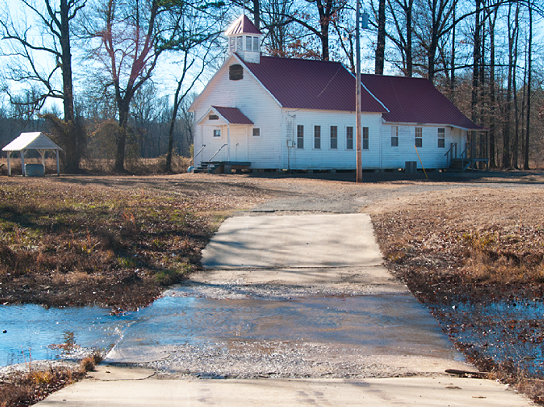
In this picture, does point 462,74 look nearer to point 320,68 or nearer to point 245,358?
point 320,68

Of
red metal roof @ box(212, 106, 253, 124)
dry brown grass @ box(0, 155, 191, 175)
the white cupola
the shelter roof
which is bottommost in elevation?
dry brown grass @ box(0, 155, 191, 175)

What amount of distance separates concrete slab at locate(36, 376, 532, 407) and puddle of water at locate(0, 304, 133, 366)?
4.23 feet

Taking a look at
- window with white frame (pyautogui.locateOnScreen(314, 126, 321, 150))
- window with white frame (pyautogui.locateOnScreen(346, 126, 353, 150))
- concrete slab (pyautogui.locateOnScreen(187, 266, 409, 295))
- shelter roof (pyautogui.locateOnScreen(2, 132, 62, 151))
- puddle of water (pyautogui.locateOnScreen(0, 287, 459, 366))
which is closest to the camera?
puddle of water (pyautogui.locateOnScreen(0, 287, 459, 366))

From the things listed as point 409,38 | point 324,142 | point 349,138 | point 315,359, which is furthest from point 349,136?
point 315,359

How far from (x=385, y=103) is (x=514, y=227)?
27906 mm

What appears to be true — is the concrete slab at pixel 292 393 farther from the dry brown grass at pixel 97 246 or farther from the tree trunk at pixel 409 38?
the tree trunk at pixel 409 38

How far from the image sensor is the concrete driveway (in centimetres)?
438

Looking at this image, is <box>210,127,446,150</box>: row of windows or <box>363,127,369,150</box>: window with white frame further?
<box>363,127,369,150</box>: window with white frame

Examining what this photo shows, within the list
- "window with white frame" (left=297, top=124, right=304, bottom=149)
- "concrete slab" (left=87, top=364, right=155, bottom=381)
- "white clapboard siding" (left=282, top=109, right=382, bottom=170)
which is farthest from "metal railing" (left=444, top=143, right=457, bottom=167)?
"concrete slab" (left=87, top=364, right=155, bottom=381)

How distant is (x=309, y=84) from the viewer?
34.8 meters

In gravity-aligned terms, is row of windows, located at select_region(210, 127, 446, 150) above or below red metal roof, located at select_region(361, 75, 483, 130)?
below

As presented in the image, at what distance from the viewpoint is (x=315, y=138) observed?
110 ft

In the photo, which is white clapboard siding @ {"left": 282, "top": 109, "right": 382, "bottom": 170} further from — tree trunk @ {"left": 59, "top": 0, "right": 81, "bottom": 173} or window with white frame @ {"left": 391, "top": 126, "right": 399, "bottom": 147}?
tree trunk @ {"left": 59, "top": 0, "right": 81, "bottom": 173}

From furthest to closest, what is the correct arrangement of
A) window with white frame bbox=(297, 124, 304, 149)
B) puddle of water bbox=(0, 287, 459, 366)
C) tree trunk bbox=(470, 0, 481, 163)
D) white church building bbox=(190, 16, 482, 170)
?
tree trunk bbox=(470, 0, 481, 163)
window with white frame bbox=(297, 124, 304, 149)
white church building bbox=(190, 16, 482, 170)
puddle of water bbox=(0, 287, 459, 366)
